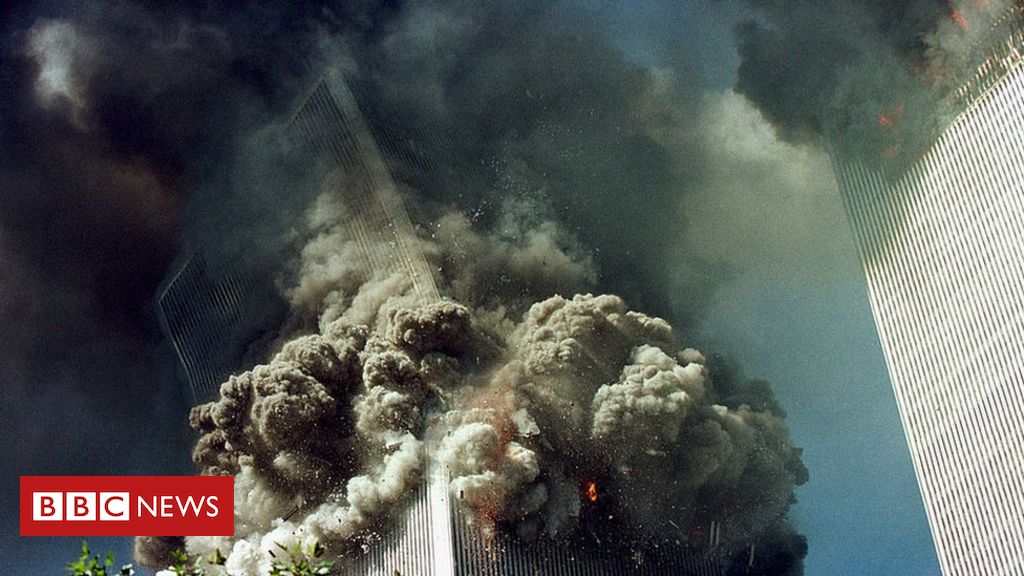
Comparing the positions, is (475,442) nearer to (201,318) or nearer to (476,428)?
(476,428)

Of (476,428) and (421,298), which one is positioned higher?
(421,298)

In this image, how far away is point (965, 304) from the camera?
382ft

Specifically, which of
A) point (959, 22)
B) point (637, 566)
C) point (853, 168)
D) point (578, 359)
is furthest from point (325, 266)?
point (959, 22)

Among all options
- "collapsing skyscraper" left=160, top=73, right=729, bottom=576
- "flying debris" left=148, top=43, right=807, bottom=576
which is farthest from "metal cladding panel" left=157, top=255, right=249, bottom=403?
"flying debris" left=148, top=43, right=807, bottom=576

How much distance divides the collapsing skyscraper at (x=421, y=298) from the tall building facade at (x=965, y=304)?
21166 mm

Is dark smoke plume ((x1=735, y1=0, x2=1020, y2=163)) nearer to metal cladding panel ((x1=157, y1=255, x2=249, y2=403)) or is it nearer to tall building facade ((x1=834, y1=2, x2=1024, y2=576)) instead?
tall building facade ((x1=834, y1=2, x2=1024, y2=576))

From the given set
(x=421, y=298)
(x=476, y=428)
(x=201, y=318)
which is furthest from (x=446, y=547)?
(x=201, y=318)

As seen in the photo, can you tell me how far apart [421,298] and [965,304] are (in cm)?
4712

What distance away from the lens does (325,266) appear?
126 m

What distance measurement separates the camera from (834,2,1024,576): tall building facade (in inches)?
4336

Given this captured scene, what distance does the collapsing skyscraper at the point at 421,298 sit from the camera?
362ft

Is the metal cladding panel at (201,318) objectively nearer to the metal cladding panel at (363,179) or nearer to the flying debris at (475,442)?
the metal cladding panel at (363,179)

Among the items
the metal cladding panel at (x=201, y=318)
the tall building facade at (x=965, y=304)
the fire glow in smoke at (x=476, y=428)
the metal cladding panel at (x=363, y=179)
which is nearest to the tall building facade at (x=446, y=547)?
the fire glow in smoke at (x=476, y=428)

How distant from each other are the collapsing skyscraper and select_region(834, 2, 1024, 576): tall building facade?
21.2 meters
